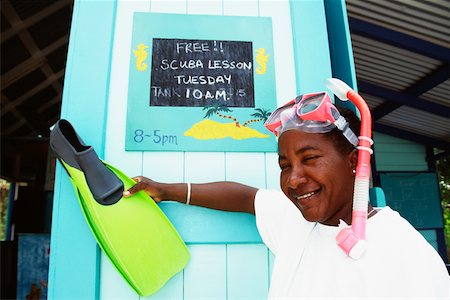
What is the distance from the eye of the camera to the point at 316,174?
896 millimetres

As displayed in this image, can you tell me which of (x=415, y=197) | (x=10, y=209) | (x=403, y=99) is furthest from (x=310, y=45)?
(x=415, y=197)

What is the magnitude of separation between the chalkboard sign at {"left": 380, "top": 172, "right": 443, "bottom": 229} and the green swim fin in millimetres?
5845

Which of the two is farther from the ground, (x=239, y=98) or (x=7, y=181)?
(x=7, y=181)

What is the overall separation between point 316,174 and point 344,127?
14cm

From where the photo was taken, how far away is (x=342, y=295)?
0.87 meters

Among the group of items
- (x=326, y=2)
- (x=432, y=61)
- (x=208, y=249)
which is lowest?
(x=208, y=249)

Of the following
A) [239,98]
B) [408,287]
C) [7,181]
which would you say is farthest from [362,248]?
[7,181]

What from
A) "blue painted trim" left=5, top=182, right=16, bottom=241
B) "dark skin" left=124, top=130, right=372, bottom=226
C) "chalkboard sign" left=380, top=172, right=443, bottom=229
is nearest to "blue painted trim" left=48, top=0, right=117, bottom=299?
"dark skin" left=124, top=130, right=372, bottom=226

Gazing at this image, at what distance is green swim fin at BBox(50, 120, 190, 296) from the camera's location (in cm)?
107

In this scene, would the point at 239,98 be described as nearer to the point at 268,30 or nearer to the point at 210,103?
the point at 210,103

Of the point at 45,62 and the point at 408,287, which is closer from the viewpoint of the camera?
the point at 408,287

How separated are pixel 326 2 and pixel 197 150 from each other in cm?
83

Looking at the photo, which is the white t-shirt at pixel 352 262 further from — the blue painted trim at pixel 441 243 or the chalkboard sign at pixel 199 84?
the blue painted trim at pixel 441 243

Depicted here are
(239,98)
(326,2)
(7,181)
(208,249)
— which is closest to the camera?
(208,249)
